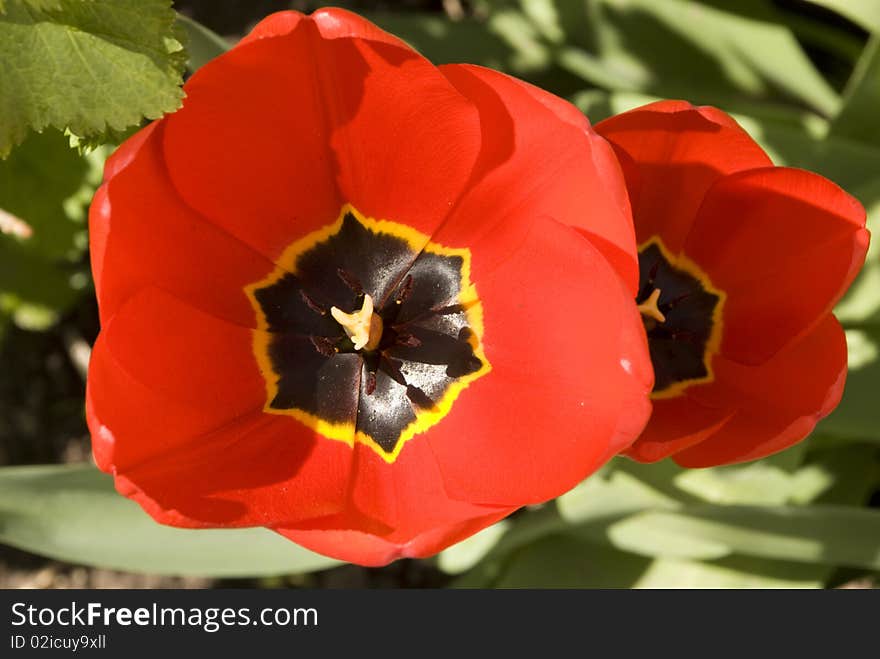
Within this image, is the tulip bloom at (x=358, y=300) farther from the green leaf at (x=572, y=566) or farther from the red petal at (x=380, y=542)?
the green leaf at (x=572, y=566)

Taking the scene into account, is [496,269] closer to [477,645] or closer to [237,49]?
[237,49]

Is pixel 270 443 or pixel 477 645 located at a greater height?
pixel 270 443

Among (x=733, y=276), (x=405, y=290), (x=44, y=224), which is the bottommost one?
(x=44, y=224)

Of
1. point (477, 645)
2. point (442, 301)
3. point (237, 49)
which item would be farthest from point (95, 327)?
point (237, 49)

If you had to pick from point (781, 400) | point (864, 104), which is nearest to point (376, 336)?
point (781, 400)

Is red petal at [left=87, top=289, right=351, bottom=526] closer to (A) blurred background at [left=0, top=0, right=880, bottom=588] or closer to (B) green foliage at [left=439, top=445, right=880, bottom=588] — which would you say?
(A) blurred background at [left=0, top=0, right=880, bottom=588]

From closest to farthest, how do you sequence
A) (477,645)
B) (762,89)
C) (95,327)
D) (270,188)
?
(270,188), (477,645), (762,89), (95,327)

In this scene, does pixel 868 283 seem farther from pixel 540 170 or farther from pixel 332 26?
pixel 332 26
